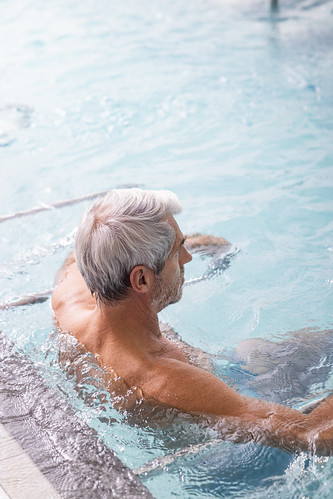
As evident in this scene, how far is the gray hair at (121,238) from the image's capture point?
89.2 inches

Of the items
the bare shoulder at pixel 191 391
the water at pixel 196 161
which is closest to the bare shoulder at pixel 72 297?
the water at pixel 196 161

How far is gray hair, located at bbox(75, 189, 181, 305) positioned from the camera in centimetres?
227

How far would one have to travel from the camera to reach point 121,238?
7.39 ft

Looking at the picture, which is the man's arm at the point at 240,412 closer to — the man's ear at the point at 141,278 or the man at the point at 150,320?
the man at the point at 150,320

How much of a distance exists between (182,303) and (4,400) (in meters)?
1.54

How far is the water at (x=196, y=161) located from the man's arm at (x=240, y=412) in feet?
0.29

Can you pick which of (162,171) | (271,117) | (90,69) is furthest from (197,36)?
(162,171)

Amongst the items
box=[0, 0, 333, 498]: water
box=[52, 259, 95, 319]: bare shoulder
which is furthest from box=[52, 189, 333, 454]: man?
box=[52, 259, 95, 319]: bare shoulder

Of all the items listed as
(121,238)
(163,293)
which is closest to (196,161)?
(163,293)

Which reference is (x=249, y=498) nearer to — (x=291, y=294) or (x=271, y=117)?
(x=291, y=294)

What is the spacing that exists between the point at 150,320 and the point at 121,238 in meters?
0.41

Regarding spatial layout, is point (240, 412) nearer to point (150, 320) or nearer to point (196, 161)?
point (150, 320)

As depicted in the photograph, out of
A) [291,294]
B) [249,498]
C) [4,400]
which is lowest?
[291,294]

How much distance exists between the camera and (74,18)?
1133 centimetres
